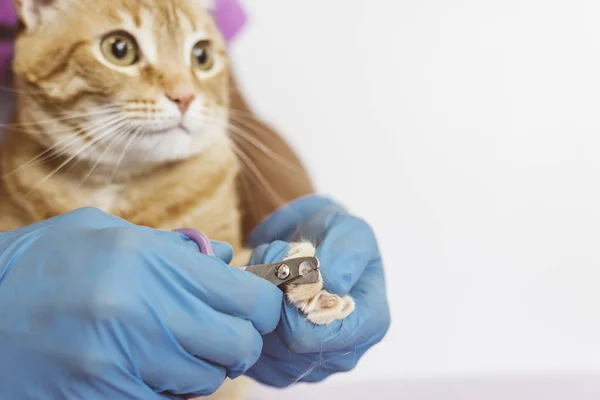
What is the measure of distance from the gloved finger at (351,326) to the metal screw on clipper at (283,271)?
1.9 inches

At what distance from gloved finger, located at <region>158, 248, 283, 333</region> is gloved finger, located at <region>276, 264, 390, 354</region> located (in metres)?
0.05

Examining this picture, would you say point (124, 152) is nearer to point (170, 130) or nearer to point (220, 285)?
point (170, 130)

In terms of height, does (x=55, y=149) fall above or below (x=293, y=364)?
above

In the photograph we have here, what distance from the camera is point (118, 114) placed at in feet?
2.74

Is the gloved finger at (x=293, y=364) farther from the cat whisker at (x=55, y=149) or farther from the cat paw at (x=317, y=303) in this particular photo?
→ the cat whisker at (x=55, y=149)

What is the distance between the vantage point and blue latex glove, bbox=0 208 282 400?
1.96 ft

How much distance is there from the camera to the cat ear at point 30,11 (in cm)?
88

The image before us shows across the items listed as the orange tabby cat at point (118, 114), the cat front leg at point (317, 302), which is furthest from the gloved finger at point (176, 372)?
the orange tabby cat at point (118, 114)

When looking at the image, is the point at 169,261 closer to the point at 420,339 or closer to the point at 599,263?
the point at 420,339

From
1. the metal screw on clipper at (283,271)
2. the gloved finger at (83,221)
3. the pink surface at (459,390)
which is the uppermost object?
the gloved finger at (83,221)

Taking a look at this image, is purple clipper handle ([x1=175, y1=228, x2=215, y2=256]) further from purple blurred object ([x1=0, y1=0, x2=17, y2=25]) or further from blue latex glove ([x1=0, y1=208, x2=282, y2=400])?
purple blurred object ([x1=0, y1=0, x2=17, y2=25])

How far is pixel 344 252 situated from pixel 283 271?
0.49 ft

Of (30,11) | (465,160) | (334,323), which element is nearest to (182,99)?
(30,11)

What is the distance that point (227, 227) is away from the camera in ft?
3.36
